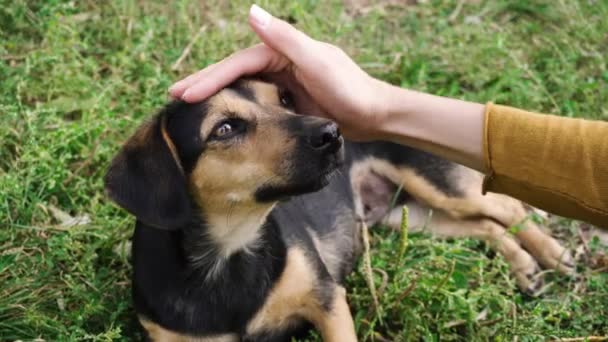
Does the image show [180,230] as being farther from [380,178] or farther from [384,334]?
[380,178]

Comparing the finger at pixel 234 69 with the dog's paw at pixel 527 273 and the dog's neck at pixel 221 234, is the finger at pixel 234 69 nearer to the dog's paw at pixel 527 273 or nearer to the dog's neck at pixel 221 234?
the dog's neck at pixel 221 234

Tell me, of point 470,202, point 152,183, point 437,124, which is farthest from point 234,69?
point 470,202

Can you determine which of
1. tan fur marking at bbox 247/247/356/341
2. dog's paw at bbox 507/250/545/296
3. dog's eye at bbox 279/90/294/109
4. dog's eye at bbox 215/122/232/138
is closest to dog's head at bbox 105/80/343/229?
dog's eye at bbox 215/122/232/138

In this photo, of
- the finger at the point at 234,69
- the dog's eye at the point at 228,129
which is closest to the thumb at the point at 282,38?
the finger at the point at 234,69

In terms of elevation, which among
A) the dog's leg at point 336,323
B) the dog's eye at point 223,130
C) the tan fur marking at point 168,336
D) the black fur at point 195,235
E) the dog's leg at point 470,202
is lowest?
the dog's leg at point 470,202

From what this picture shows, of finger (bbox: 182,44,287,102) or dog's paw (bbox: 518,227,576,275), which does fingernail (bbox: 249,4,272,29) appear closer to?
finger (bbox: 182,44,287,102)

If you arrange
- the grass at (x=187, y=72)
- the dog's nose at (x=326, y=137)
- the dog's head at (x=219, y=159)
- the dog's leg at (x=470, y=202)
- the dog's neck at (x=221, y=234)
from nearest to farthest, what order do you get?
the dog's nose at (x=326, y=137), the dog's head at (x=219, y=159), the dog's neck at (x=221, y=234), the grass at (x=187, y=72), the dog's leg at (x=470, y=202)
